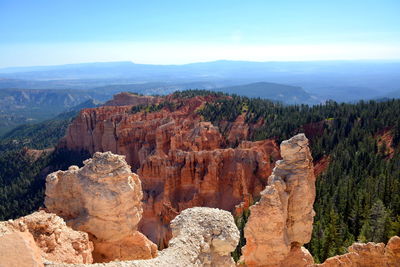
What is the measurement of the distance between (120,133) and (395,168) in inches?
1468

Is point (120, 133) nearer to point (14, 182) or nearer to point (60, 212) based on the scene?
point (14, 182)

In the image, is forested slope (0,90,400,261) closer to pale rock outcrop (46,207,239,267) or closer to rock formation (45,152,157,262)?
pale rock outcrop (46,207,239,267)

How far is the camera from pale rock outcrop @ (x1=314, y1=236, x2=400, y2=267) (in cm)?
1212

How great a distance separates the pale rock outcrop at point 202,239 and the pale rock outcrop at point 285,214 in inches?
111

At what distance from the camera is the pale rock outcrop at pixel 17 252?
7.03 metres

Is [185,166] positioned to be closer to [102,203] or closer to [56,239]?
[102,203]

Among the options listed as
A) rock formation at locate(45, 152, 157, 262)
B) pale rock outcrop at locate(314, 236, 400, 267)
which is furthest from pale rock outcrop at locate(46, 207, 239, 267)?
pale rock outcrop at locate(314, 236, 400, 267)

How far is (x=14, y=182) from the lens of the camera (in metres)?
58.0

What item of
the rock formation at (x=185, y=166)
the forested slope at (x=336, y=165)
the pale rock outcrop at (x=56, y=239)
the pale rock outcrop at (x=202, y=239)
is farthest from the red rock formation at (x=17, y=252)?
the rock formation at (x=185, y=166)

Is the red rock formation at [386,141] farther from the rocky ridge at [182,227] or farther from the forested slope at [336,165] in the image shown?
the rocky ridge at [182,227]

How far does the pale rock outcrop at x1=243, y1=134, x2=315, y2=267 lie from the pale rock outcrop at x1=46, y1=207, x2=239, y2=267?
2823 mm

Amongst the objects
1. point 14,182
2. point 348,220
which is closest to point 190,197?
point 348,220

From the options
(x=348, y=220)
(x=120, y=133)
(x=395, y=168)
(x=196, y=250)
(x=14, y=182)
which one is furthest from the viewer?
(x=14, y=182)

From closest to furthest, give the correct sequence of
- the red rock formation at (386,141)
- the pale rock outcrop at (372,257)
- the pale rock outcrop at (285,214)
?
the pale rock outcrop at (372,257), the pale rock outcrop at (285,214), the red rock formation at (386,141)
